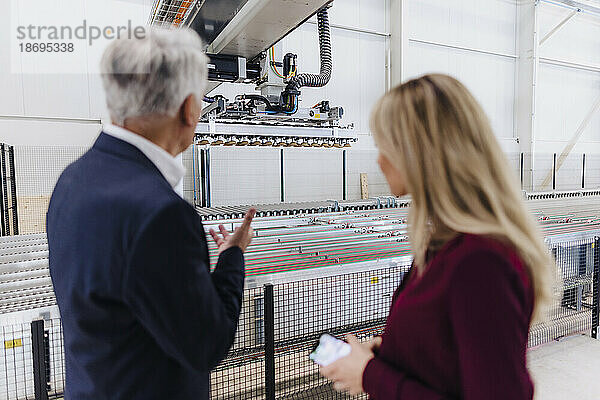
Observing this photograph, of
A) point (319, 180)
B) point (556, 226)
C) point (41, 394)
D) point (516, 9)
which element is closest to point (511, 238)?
point (41, 394)

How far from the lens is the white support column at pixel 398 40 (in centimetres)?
736

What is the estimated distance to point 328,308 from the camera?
206 centimetres

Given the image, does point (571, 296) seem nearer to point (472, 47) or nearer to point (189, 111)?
point (189, 111)

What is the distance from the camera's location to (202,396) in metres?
Result: 0.96

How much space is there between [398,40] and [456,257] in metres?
7.49

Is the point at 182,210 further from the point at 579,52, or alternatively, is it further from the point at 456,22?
the point at 579,52

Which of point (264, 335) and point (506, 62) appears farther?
point (506, 62)

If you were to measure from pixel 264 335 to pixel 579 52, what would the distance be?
38.3 feet

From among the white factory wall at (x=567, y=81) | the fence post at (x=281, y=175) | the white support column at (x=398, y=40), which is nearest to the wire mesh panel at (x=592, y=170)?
the white factory wall at (x=567, y=81)

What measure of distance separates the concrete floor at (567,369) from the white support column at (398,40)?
523 cm

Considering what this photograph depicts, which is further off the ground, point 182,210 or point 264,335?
point 182,210

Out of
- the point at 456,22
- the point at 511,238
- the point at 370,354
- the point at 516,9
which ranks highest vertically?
the point at 516,9

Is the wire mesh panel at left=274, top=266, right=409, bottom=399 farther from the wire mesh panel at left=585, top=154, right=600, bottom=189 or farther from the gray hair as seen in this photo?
the wire mesh panel at left=585, top=154, right=600, bottom=189

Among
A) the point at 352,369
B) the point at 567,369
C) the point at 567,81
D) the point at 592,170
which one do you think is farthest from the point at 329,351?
the point at 592,170
